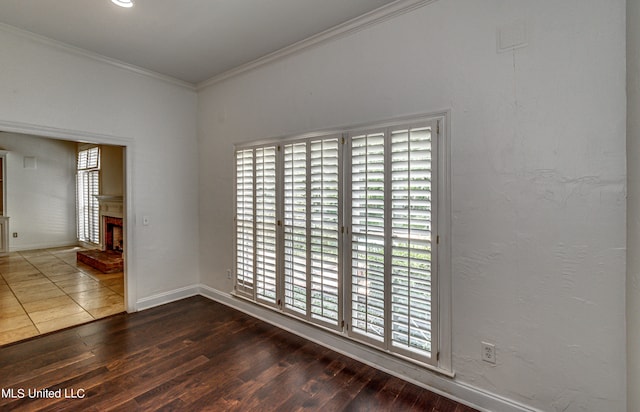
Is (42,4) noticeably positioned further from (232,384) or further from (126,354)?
(232,384)

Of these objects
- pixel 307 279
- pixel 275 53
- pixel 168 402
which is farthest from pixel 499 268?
pixel 275 53

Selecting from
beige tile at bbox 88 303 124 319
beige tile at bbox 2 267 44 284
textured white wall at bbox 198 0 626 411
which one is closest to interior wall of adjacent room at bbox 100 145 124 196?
beige tile at bbox 2 267 44 284

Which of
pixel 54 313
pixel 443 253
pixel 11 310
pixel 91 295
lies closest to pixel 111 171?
pixel 91 295

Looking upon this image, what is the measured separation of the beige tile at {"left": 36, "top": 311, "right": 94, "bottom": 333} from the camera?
306 centimetres

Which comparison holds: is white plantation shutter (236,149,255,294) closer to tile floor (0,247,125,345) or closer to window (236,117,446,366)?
window (236,117,446,366)

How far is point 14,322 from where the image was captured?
3.19 meters

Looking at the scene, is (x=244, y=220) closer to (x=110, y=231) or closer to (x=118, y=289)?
(x=118, y=289)

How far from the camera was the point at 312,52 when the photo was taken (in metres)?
2.83

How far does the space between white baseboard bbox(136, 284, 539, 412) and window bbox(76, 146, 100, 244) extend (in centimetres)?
484

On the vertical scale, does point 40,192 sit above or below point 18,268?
above

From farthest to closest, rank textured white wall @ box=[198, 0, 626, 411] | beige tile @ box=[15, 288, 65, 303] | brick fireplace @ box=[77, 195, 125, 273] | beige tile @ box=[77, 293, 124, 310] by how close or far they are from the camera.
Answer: brick fireplace @ box=[77, 195, 125, 273], beige tile @ box=[15, 288, 65, 303], beige tile @ box=[77, 293, 124, 310], textured white wall @ box=[198, 0, 626, 411]

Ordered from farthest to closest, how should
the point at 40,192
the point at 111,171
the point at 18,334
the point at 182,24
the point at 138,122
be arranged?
the point at 40,192, the point at 111,171, the point at 138,122, the point at 18,334, the point at 182,24

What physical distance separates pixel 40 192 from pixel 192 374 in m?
7.60

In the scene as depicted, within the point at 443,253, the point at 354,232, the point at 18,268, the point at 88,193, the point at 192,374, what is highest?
the point at 88,193
